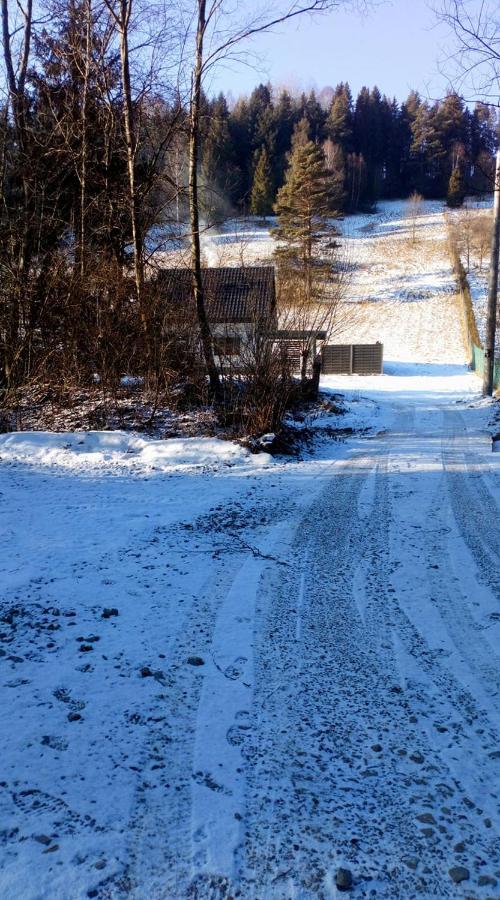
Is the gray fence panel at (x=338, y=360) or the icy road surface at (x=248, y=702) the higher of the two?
the gray fence panel at (x=338, y=360)

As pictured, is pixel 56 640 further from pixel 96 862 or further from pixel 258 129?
pixel 258 129

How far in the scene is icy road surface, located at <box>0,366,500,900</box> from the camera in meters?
2.00

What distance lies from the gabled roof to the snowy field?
4781 mm

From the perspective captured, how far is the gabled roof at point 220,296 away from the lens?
10398 millimetres

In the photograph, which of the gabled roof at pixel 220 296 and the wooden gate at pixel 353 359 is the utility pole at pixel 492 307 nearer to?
the gabled roof at pixel 220 296

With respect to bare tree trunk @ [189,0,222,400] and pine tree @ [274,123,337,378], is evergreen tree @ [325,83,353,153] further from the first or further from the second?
bare tree trunk @ [189,0,222,400]

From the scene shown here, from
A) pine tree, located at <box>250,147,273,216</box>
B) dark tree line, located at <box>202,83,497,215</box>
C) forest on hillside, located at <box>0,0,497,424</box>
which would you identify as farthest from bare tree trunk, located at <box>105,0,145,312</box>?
dark tree line, located at <box>202,83,497,215</box>

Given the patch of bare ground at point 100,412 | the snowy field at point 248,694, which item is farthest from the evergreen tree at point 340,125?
the snowy field at point 248,694

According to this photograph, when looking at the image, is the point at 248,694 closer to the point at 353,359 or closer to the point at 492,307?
the point at 492,307

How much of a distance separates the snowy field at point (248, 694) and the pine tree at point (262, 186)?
59508 millimetres

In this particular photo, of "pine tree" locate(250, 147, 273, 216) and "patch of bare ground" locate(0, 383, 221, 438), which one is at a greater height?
"pine tree" locate(250, 147, 273, 216)

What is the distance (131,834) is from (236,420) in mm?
7736

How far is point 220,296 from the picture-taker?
13242 mm

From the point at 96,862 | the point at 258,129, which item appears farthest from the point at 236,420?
the point at 258,129
